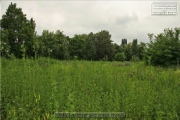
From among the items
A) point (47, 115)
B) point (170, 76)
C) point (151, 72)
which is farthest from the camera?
point (151, 72)

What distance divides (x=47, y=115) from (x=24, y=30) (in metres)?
33.2

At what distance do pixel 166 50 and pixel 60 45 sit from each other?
27.6 metres

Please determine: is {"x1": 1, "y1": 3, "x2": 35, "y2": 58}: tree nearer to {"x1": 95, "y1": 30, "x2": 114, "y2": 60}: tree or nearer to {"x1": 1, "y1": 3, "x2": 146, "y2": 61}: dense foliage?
{"x1": 1, "y1": 3, "x2": 146, "y2": 61}: dense foliage

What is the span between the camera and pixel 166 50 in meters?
15.5

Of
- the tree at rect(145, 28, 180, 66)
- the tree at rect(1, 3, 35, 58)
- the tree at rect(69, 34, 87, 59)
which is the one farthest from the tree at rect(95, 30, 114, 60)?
the tree at rect(145, 28, 180, 66)

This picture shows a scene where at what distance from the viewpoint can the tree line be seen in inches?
620

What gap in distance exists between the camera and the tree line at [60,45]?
1574cm

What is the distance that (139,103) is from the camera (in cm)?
471

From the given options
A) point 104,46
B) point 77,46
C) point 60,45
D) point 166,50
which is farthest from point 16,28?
point 104,46

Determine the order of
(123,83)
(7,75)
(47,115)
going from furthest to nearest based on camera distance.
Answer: (123,83), (7,75), (47,115)

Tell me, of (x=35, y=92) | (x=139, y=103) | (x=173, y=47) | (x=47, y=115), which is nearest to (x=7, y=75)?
(x=35, y=92)

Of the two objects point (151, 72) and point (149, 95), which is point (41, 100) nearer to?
point (149, 95)

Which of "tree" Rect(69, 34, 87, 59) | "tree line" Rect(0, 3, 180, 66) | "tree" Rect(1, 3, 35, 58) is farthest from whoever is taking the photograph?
"tree" Rect(69, 34, 87, 59)

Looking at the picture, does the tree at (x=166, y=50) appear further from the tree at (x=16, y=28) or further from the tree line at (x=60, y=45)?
the tree at (x=16, y=28)
